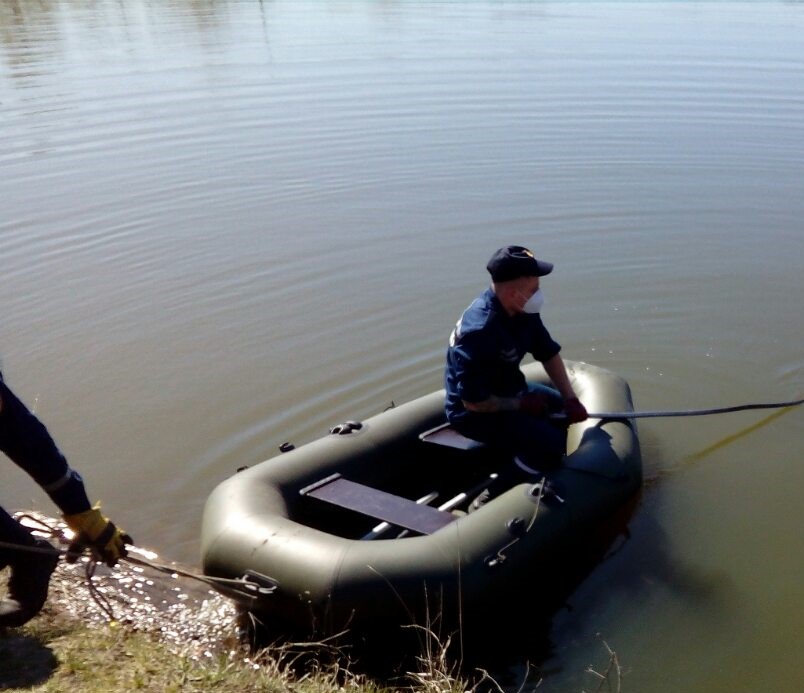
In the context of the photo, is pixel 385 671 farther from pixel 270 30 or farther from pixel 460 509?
pixel 270 30

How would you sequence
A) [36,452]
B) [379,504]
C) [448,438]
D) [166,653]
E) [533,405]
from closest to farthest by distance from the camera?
[36,452]
[166,653]
[379,504]
[533,405]
[448,438]

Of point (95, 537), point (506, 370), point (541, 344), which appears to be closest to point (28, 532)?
point (95, 537)

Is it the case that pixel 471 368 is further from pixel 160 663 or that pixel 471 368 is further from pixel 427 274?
pixel 427 274

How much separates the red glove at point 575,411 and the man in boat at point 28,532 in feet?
8.17

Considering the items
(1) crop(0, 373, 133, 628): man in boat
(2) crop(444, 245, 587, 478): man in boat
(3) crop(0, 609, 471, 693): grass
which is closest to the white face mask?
(2) crop(444, 245, 587, 478): man in boat

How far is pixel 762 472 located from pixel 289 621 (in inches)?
123

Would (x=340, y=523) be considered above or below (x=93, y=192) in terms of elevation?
below

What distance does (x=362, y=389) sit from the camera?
6.92 metres

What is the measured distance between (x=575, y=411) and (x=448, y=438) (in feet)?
2.28

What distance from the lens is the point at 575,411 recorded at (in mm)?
5250

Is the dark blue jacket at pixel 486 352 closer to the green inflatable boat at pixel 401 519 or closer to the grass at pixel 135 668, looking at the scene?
the green inflatable boat at pixel 401 519

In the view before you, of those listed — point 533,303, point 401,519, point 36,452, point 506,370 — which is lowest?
point 401,519

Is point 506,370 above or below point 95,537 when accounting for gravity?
below

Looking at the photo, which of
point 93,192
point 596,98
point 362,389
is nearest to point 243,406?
point 362,389
